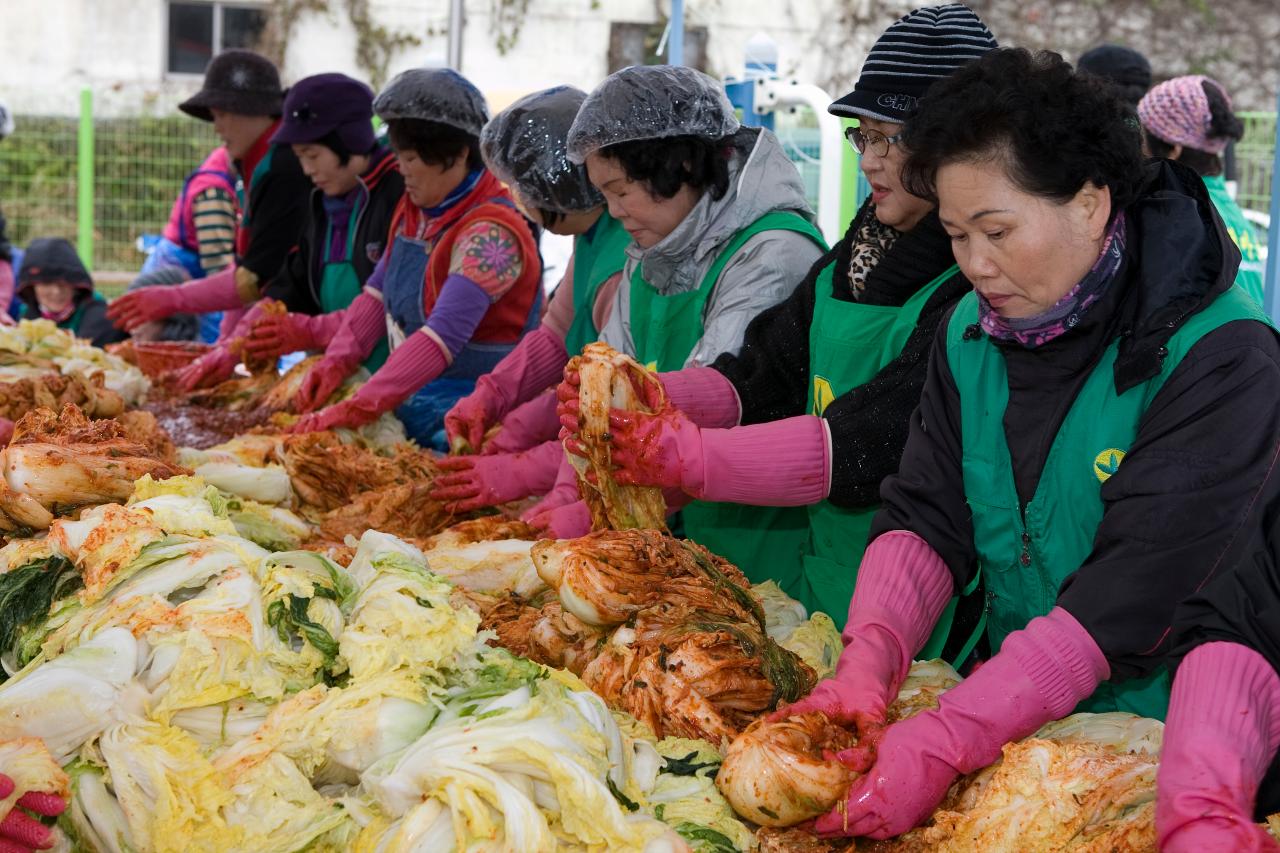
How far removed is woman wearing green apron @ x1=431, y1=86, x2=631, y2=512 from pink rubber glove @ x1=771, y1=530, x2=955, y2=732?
1.71 metres

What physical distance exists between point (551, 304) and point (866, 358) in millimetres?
2017

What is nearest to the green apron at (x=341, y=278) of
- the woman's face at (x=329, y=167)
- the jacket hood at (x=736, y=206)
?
the woman's face at (x=329, y=167)

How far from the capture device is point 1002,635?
2582mm

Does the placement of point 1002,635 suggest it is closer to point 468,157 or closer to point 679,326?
point 679,326

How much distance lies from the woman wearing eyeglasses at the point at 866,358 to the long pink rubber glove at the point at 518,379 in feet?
5.81

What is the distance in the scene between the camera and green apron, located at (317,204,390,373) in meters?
6.32

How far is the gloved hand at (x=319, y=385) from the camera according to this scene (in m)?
5.66

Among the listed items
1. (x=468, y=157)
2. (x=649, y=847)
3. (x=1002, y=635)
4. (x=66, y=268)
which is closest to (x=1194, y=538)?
(x=1002, y=635)

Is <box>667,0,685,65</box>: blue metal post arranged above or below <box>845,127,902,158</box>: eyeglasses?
above

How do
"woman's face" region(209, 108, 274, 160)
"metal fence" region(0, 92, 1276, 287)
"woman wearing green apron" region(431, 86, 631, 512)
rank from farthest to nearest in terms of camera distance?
"metal fence" region(0, 92, 1276, 287)
"woman's face" region(209, 108, 274, 160)
"woman wearing green apron" region(431, 86, 631, 512)

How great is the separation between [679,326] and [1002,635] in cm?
159

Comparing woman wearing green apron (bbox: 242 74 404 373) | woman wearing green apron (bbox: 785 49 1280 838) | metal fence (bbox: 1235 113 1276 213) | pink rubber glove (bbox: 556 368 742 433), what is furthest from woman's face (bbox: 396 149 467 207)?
metal fence (bbox: 1235 113 1276 213)

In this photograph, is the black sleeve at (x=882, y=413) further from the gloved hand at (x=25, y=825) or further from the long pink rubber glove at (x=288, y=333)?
the long pink rubber glove at (x=288, y=333)

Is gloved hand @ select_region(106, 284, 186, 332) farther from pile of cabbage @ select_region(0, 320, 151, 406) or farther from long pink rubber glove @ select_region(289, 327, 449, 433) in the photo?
long pink rubber glove @ select_region(289, 327, 449, 433)
